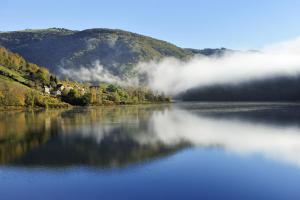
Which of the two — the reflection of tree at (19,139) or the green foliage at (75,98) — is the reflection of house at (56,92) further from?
the reflection of tree at (19,139)

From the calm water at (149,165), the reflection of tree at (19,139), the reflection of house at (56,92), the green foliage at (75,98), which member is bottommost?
the calm water at (149,165)

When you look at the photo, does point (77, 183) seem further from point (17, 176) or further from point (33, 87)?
point (33, 87)

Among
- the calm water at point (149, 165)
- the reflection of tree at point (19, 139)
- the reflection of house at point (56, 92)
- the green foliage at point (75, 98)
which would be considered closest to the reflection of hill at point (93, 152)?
the calm water at point (149, 165)

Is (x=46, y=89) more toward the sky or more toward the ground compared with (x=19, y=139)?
more toward the sky

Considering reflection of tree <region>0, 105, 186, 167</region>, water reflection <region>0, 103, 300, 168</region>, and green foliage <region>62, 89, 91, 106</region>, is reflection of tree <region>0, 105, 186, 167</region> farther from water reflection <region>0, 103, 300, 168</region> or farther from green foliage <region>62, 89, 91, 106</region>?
green foliage <region>62, 89, 91, 106</region>

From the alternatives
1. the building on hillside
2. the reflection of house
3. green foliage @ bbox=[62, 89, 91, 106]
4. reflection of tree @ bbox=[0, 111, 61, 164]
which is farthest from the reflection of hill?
the reflection of house

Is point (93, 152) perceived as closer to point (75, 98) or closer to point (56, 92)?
point (75, 98)

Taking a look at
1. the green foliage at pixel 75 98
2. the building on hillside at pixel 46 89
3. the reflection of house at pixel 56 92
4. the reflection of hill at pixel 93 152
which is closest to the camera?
the reflection of hill at pixel 93 152

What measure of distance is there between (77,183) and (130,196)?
6.65 metres

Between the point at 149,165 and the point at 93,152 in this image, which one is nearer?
the point at 149,165

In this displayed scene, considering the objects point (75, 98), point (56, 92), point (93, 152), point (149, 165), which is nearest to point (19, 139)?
point (93, 152)

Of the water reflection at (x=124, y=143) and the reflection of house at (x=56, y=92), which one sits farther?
the reflection of house at (x=56, y=92)

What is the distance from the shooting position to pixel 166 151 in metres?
52.3

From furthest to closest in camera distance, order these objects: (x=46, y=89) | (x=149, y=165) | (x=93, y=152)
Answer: (x=46, y=89) → (x=93, y=152) → (x=149, y=165)
